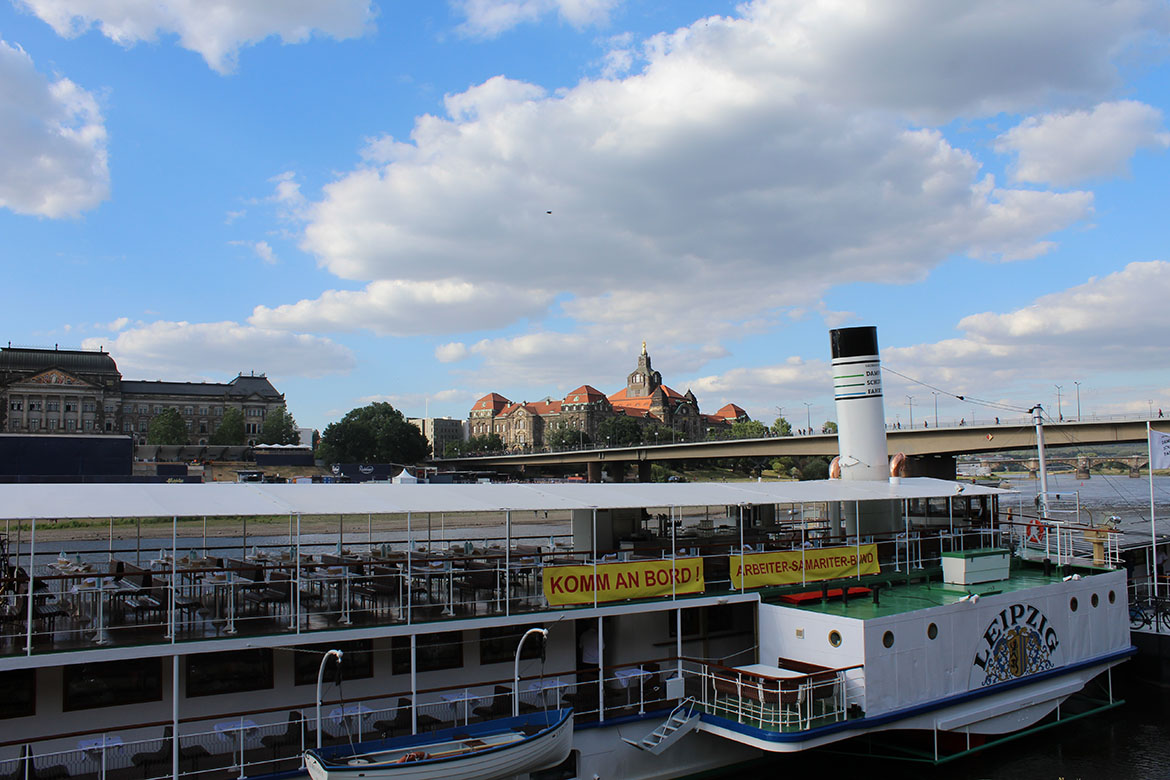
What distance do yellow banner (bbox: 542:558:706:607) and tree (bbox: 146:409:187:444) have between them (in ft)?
506

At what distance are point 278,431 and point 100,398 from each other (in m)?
34.1

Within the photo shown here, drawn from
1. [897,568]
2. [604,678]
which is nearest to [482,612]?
[604,678]

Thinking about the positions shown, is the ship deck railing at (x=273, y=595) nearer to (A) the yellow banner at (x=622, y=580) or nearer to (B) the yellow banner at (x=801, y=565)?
(A) the yellow banner at (x=622, y=580)

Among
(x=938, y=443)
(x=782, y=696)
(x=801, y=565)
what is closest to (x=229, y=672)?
(x=782, y=696)

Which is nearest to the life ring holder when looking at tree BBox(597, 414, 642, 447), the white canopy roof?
the white canopy roof

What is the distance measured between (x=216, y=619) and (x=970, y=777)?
15589 millimetres

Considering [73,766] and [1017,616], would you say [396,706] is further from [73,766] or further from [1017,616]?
[1017,616]

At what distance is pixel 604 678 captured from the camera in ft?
52.4

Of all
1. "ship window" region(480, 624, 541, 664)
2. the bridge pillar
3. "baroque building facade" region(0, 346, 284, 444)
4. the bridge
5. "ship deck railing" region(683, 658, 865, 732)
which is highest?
"baroque building facade" region(0, 346, 284, 444)

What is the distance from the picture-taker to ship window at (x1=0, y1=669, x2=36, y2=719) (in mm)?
11719

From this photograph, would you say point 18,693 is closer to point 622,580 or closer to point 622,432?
point 622,580

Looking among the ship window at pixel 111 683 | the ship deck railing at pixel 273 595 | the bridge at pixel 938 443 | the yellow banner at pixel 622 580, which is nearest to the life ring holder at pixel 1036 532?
the ship deck railing at pixel 273 595

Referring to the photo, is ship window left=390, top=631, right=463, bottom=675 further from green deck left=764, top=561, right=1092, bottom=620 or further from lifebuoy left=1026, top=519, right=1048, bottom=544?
lifebuoy left=1026, top=519, right=1048, bottom=544

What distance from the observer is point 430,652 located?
1473 centimetres
